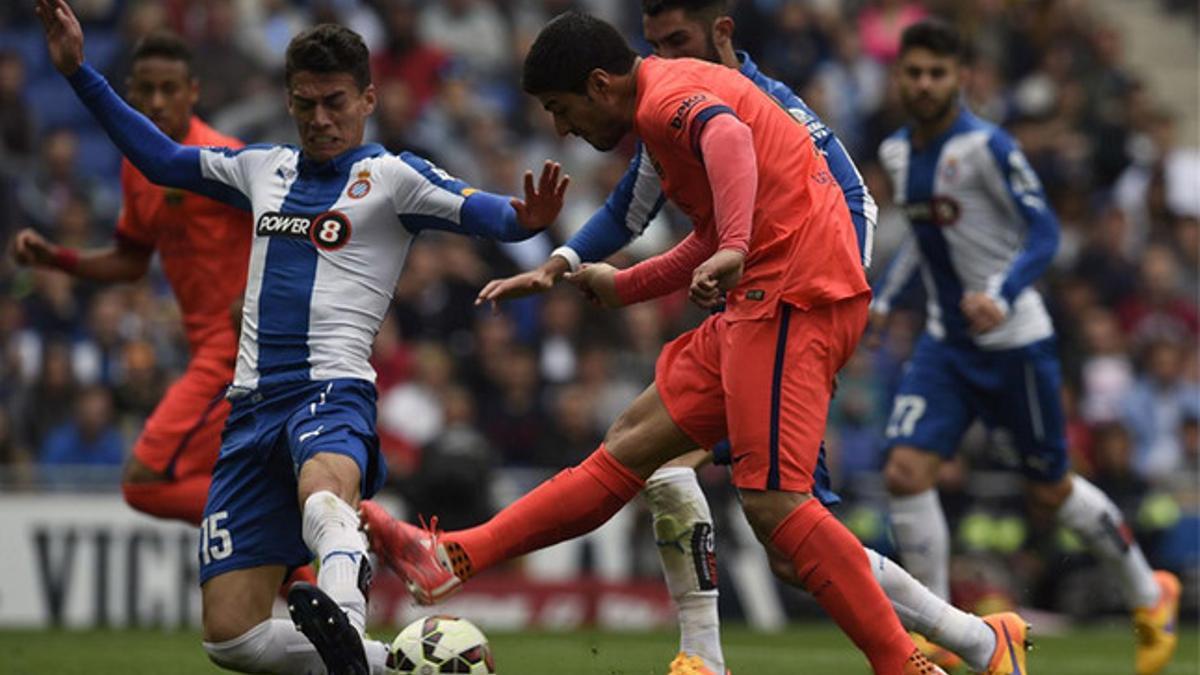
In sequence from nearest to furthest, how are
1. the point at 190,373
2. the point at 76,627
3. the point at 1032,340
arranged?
1. the point at 190,373
2. the point at 1032,340
3. the point at 76,627

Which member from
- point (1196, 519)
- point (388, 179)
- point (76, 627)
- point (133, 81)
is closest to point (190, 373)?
Answer: point (133, 81)

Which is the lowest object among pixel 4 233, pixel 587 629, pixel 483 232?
pixel 587 629

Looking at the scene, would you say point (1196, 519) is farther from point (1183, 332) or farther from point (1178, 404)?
point (1183, 332)

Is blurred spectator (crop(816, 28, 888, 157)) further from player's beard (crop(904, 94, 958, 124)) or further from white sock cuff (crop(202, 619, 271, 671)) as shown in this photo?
white sock cuff (crop(202, 619, 271, 671))

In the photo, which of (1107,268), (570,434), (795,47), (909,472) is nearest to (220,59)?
(570,434)

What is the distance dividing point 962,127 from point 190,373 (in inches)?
152

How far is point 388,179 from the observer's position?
24.2 ft

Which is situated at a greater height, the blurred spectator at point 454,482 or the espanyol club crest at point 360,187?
the espanyol club crest at point 360,187

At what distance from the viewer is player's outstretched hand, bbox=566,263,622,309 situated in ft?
23.7

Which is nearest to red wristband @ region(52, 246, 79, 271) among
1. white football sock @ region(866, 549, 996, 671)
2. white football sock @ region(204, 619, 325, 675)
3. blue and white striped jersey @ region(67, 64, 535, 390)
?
blue and white striped jersey @ region(67, 64, 535, 390)

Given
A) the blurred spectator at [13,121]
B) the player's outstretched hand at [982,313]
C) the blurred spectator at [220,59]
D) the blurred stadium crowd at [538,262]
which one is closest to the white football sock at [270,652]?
the player's outstretched hand at [982,313]

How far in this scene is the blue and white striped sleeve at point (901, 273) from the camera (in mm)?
10430

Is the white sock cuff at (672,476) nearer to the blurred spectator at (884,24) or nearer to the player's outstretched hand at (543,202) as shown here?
the player's outstretched hand at (543,202)

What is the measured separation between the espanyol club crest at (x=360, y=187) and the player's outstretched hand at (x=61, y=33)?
116 cm
